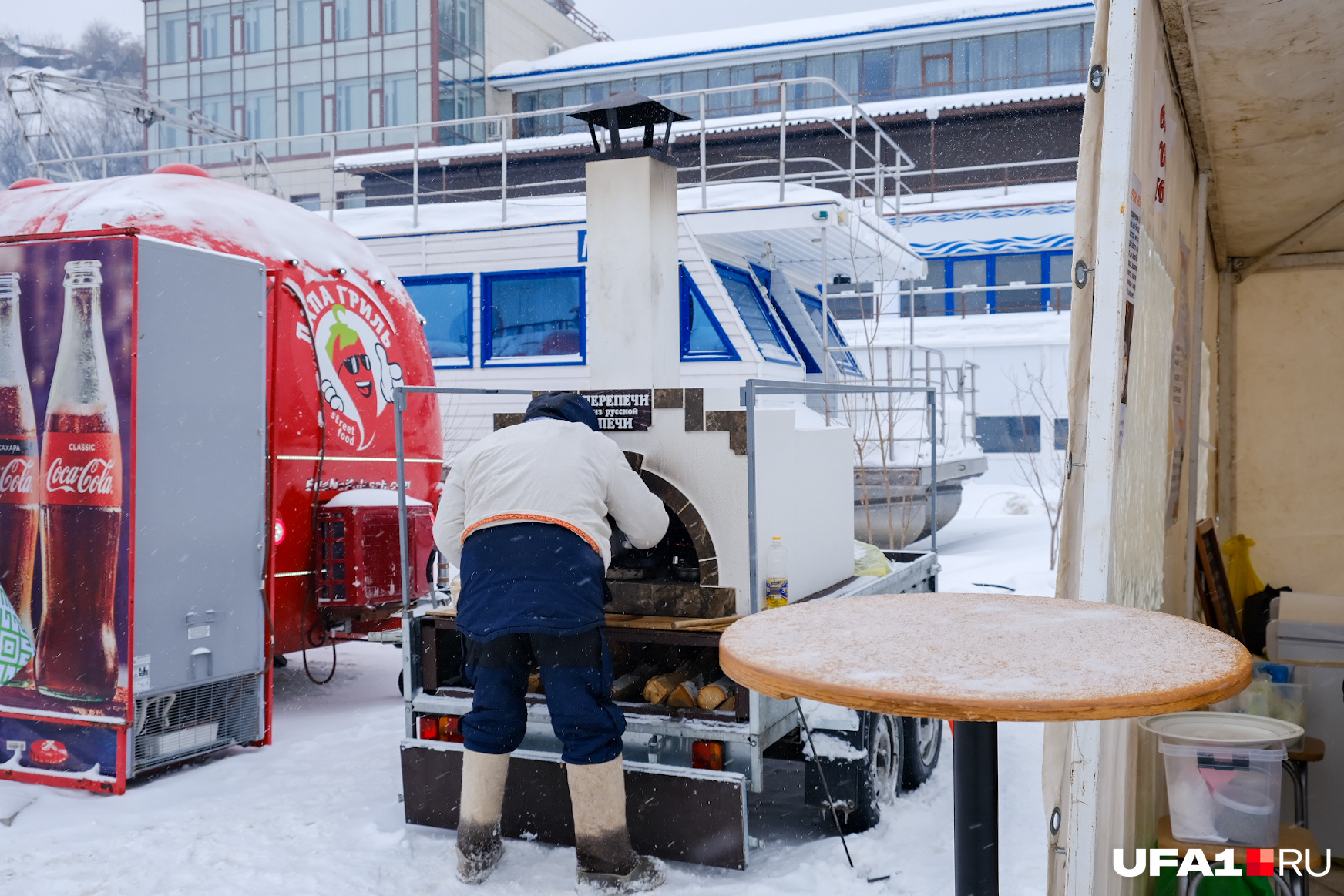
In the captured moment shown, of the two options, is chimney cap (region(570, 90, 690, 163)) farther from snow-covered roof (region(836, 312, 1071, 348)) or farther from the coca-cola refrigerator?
snow-covered roof (region(836, 312, 1071, 348))

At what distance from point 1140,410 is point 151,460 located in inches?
167

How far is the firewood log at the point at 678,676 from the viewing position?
4.62m

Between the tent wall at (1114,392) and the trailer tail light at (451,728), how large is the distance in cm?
264

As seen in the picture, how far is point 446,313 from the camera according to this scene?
10.8 meters

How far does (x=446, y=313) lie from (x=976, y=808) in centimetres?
916

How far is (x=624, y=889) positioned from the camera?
3969 millimetres

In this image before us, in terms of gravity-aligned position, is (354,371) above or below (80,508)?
above

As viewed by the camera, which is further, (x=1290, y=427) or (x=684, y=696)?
(x=1290, y=427)

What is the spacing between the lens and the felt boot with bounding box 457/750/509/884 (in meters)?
4.15

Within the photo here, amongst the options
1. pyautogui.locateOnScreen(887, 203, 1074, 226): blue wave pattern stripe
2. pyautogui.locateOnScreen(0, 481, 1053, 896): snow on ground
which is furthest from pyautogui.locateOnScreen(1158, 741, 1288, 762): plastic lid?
pyautogui.locateOnScreen(887, 203, 1074, 226): blue wave pattern stripe

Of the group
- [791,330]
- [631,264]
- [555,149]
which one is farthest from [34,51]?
[631,264]

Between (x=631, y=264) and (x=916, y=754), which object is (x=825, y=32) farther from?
(x=916, y=754)

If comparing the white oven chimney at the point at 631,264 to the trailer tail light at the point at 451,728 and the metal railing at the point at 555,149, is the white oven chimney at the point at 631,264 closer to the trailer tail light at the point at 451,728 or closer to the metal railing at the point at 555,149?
the metal railing at the point at 555,149

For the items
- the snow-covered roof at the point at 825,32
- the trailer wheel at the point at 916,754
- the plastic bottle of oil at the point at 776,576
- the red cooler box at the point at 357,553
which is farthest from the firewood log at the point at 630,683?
the snow-covered roof at the point at 825,32
